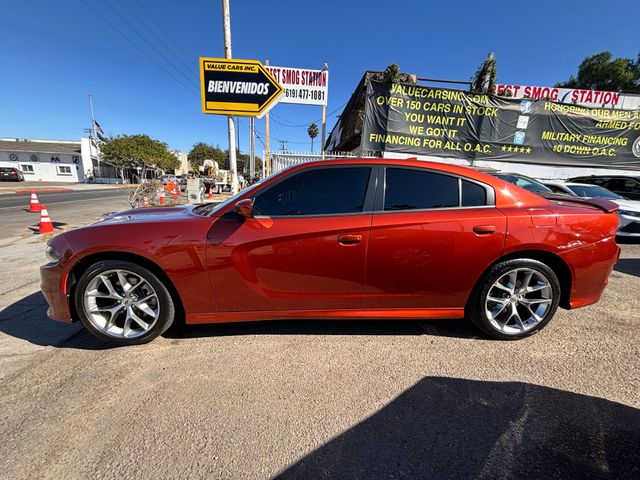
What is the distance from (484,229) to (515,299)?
2.47 ft

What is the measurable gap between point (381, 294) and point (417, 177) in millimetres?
1067

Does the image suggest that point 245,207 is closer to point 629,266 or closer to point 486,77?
point 629,266

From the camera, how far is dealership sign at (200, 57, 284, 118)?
716 centimetres

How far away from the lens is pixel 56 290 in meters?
2.46

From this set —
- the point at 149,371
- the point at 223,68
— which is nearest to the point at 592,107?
the point at 223,68

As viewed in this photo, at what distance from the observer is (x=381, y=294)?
2561 millimetres

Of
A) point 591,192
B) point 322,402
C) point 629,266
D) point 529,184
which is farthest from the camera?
point 591,192

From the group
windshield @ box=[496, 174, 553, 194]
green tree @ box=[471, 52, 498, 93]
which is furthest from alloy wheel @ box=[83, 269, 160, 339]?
green tree @ box=[471, 52, 498, 93]

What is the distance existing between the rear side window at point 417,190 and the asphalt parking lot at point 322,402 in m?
1.22

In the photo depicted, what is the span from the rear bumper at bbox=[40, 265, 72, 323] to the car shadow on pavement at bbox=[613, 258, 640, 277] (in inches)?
277

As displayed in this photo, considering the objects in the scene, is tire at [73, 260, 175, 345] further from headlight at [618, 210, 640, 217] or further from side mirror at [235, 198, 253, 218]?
headlight at [618, 210, 640, 217]

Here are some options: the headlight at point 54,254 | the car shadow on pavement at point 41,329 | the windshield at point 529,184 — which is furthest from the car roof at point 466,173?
the windshield at point 529,184

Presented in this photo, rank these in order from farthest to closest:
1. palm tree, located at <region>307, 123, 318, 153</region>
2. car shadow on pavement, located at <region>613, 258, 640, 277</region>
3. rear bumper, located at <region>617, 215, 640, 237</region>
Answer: palm tree, located at <region>307, 123, 318, 153</region> < rear bumper, located at <region>617, 215, 640, 237</region> < car shadow on pavement, located at <region>613, 258, 640, 277</region>

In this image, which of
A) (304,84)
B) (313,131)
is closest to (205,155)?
(313,131)
